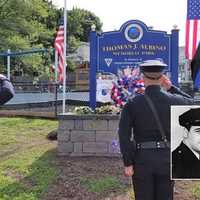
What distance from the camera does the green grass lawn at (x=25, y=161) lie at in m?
7.46

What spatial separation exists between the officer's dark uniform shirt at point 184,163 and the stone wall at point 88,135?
4550 mm

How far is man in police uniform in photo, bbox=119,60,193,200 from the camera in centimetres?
485

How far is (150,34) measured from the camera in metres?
10.6

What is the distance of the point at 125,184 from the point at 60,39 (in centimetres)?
1166

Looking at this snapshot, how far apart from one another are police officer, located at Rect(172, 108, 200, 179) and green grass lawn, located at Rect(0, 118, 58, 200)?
269 centimetres

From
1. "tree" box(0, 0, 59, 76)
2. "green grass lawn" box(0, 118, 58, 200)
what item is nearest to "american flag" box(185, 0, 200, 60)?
"green grass lawn" box(0, 118, 58, 200)

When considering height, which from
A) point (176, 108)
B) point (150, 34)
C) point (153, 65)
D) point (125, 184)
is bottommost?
point (125, 184)

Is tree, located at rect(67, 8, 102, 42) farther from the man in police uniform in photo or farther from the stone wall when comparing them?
the man in police uniform in photo

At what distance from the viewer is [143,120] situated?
4867 millimetres

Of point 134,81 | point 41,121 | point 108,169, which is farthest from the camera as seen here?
point 41,121

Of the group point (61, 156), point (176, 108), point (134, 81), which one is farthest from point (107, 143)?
point (176, 108)

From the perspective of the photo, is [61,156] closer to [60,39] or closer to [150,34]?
[150,34]

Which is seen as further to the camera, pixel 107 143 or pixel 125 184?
pixel 107 143

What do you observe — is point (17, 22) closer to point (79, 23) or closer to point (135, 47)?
point (135, 47)
